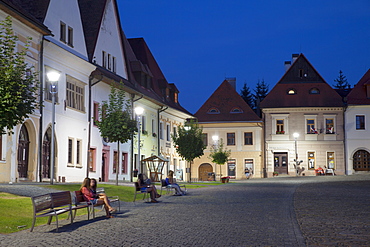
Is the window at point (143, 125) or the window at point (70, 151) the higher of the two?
the window at point (143, 125)

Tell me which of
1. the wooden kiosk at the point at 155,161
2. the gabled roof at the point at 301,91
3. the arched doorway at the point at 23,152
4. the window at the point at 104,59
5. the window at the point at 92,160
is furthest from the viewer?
the gabled roof at the point at 301,91

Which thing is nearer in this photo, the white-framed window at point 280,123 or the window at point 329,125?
the window at point 329,125

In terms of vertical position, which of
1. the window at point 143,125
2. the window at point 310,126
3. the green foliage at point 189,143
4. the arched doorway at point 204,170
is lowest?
the arched doorway at point 204,170

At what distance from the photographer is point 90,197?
16016mm

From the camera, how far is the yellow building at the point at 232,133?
216ft

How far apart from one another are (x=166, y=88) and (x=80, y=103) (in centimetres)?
2172

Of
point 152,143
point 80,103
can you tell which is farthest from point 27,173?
point 152,143

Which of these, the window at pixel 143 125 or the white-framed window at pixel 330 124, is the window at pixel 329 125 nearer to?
the white-framed window at pixel 330 124

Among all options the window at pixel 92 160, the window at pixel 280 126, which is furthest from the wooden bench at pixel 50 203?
the window at pixel 280 126

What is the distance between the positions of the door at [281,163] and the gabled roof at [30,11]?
4003cm

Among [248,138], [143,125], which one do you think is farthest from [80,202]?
[248,138]

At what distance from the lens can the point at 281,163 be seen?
65.2 meters

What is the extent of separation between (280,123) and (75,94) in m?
36.1

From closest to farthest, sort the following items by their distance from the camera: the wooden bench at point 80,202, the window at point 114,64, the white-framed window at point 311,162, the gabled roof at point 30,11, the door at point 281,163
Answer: the wooden bench at point 80,202 → the gabled roof at point 30,11 → the window at point 114,64 → the white-framed window at point 311,162 → the door at point 281,163
